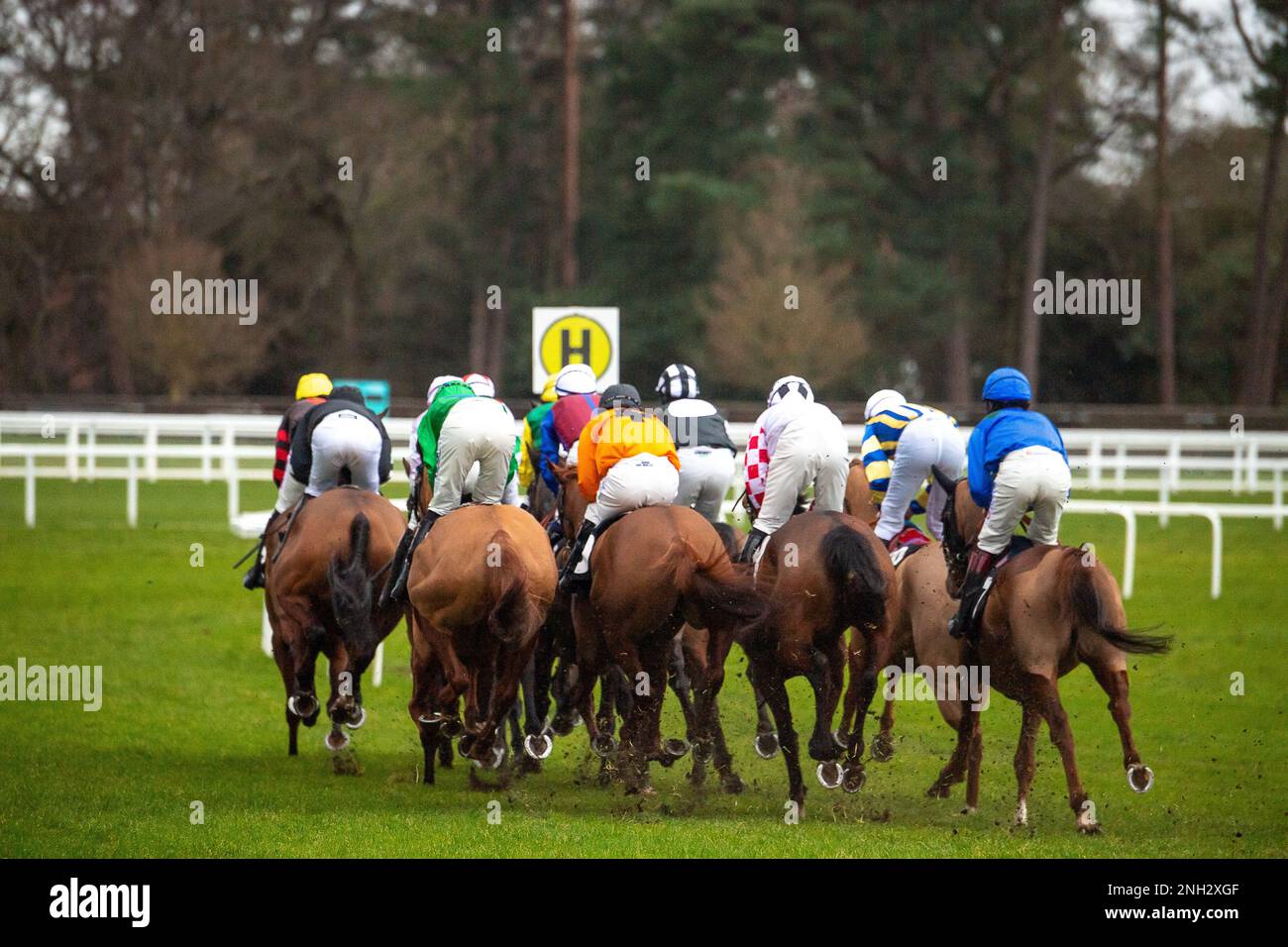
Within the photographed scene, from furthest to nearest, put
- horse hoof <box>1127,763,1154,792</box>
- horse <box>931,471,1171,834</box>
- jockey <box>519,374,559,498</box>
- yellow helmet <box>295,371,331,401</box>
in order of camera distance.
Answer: yellow helmet <box>295,371,331,401</box>, jockey <box>519,374,559,498</box>, horse <box>931,471,1171,834</box>, horse hoof <box>1127,763,1154,792</box>

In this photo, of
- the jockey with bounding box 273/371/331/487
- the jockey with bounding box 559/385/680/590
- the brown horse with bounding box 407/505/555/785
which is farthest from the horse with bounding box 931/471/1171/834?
the jockey with bounding box 273/371/331/487

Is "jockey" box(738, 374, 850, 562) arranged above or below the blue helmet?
below

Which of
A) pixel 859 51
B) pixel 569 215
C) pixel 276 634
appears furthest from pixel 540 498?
pixel 859 51

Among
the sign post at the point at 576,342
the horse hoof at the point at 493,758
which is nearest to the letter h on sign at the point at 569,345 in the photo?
the sign post at the point at 576,342

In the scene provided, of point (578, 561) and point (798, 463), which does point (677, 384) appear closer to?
point (798, 463)

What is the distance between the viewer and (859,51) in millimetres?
37562

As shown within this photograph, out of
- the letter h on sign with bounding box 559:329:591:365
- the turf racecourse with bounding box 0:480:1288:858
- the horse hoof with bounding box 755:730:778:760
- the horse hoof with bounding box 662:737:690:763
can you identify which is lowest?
→ the turf racecourse with bounding box 0:480:1288:858

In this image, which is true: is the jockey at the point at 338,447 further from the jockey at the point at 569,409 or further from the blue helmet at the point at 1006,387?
the blue helmet at the point at 1006,387

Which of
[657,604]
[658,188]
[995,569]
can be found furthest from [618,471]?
[658,188]

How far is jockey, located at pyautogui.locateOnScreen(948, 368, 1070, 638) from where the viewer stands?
25.7ft

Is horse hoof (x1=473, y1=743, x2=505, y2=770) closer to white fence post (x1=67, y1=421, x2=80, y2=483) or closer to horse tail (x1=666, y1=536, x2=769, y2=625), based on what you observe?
horse tail (x1=666, y1=536, x2=769, y2=625)

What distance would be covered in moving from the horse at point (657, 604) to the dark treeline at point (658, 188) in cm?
2562

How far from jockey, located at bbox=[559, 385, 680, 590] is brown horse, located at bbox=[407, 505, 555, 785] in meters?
0.23

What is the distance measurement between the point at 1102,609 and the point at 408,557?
333 cm
